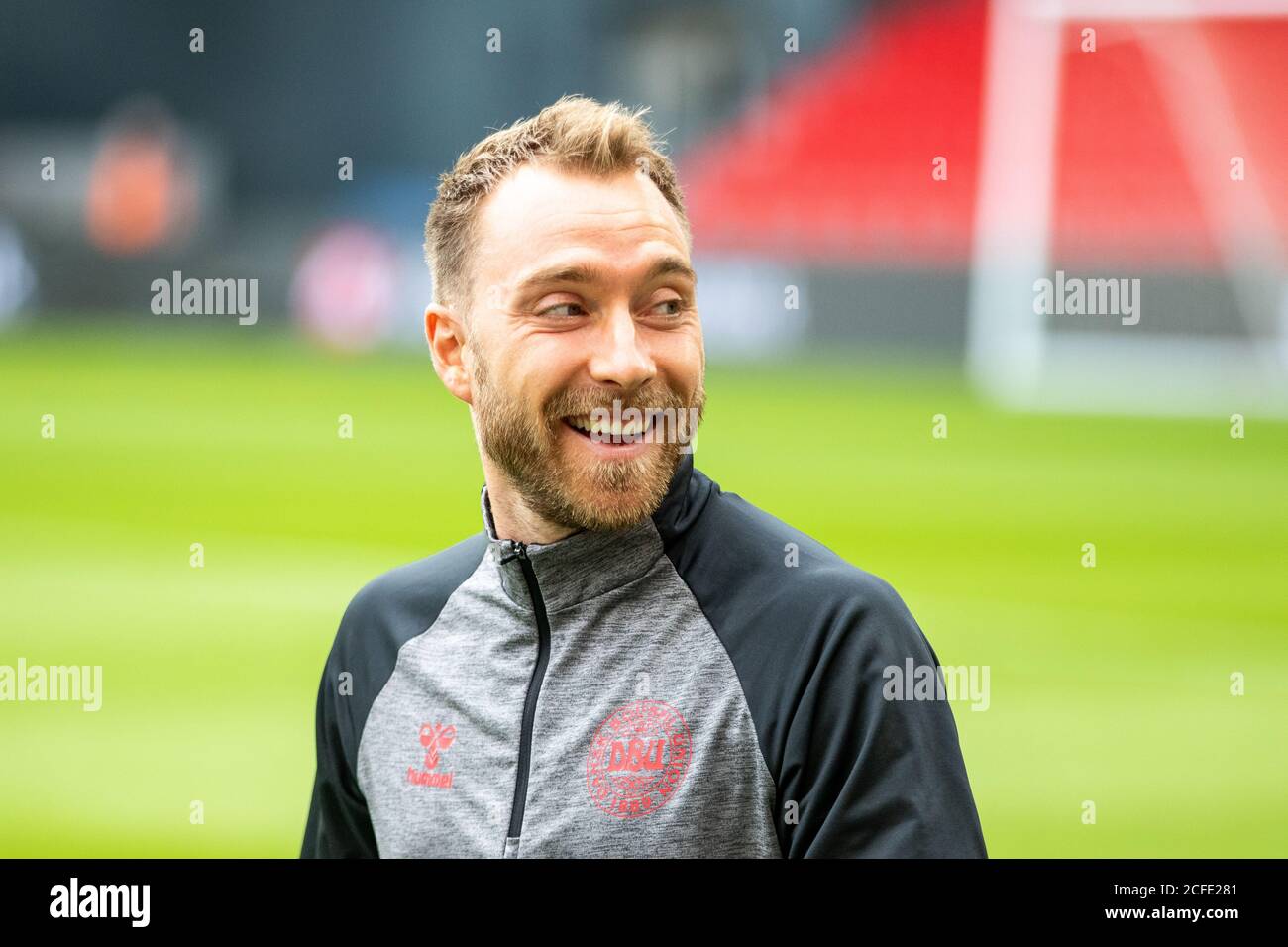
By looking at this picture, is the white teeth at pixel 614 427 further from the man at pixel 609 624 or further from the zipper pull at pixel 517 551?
the zipper pull at pixel 517 551

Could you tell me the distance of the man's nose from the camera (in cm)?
225

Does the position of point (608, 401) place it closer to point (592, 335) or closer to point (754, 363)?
point (592, 335)

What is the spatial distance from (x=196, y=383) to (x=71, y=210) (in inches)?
139

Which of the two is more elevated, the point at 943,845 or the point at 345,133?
the point at 345,133

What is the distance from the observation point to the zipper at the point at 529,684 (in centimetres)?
227

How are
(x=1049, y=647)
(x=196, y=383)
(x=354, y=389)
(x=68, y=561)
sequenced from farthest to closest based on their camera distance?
(x=196, y=383), (x=354, y=389), (x=68, y=561), (x=1049, y=647)


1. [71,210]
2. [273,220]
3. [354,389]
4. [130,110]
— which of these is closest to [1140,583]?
[354,389]

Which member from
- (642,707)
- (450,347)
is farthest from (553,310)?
(642,707)

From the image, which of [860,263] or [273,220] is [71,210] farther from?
[860,263]

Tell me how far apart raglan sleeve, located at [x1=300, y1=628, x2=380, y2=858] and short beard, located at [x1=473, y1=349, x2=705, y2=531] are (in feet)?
1.60

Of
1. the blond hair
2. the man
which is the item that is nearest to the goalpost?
the blond hair

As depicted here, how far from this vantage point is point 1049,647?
31.0ft

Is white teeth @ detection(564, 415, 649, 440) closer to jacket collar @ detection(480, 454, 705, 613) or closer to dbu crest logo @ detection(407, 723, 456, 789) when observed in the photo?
jacket collar @ detection(480, 454, 705, 613)

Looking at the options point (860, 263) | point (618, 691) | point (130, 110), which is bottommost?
point (618, 691)
